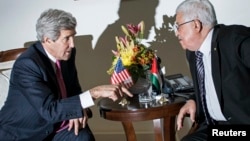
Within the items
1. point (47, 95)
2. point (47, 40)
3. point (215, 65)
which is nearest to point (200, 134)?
point (215, 65)

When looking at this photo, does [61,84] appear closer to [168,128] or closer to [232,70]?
[168,128]

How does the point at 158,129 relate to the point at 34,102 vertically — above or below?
below

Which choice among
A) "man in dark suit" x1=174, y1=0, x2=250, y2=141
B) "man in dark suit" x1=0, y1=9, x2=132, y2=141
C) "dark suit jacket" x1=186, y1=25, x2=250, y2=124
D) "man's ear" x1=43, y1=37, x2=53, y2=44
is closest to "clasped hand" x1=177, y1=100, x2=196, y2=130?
"man in dark suit" x1=174, y1=0, x2=250, y2=141

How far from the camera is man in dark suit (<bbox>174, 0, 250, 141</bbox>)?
1704 mm

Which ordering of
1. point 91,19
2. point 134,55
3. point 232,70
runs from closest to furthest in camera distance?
point 232,70 → point 134,55 → point 91,19

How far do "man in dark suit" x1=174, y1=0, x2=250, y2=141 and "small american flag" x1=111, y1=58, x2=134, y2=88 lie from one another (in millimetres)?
388

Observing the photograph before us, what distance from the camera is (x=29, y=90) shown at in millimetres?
1933

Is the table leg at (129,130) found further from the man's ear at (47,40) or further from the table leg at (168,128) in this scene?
the man's ear at (47,40)

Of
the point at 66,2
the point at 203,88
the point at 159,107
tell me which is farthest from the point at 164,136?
the point at 66,2

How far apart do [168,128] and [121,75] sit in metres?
0.44

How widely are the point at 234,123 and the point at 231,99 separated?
13 centimetres

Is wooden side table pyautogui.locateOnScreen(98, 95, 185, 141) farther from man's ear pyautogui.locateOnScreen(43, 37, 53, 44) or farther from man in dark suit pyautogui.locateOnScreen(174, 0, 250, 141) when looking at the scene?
man's ear pyautogui.locateOnScreen(43, 37, 53, 44)

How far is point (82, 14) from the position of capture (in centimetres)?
306

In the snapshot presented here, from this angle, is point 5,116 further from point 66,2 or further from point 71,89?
point 66,2
